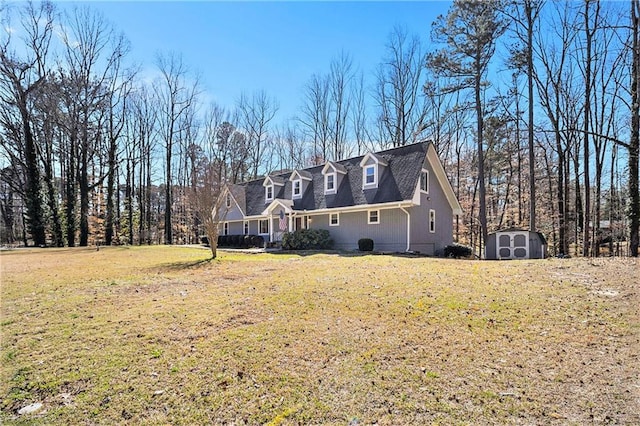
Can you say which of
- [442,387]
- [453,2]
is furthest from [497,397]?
[453,2]

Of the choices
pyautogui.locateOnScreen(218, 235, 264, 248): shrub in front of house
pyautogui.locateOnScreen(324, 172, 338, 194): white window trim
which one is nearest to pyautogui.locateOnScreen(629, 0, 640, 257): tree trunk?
pyautogui.locateOnScreen(324, 172, 338, 194): white window trim

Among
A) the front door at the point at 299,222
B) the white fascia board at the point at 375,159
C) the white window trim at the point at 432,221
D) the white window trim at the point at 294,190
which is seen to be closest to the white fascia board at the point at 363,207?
the front door at the point at 299,222

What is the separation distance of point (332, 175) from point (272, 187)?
6195 mm

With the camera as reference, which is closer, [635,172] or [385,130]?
[635,172]

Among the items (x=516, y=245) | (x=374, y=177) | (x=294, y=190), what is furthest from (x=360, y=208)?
(x=516, y=245)

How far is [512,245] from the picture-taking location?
16.1m

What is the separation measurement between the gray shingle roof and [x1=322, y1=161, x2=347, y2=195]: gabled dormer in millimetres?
222

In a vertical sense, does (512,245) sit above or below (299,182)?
below

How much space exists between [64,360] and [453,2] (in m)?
24.2

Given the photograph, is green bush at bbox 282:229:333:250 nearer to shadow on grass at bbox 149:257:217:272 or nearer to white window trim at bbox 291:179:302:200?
white window trim at bbox 291:179:302:200

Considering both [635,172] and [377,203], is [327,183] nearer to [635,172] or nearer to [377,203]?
[377,203]

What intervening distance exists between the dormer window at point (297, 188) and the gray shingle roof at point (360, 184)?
0.39 meters

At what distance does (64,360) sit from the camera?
427 cm

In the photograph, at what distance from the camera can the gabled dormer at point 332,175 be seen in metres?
21.8
